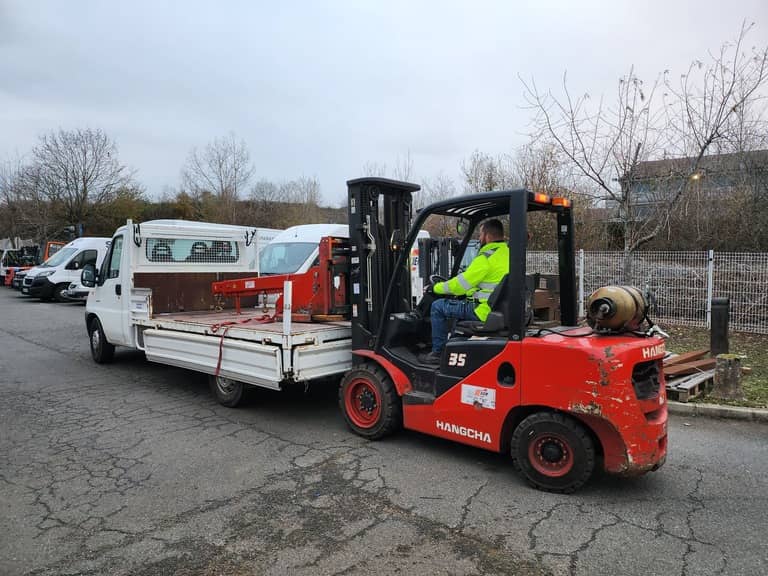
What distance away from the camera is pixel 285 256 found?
474 inches

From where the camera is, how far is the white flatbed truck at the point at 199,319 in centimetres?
559

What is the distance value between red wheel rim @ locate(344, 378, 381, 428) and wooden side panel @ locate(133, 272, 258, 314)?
13.3 ft

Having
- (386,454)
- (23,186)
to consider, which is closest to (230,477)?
(386,454)

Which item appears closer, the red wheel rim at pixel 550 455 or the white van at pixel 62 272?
the red wheel rim at pixel 550 455

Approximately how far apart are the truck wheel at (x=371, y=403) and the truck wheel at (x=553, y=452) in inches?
49.0

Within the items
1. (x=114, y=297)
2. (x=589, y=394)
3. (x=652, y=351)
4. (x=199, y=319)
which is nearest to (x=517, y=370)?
(x=589, y=394)

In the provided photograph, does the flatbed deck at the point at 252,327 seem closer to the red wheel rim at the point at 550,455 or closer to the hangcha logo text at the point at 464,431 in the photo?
the hangcha logo text at the point at 464,431

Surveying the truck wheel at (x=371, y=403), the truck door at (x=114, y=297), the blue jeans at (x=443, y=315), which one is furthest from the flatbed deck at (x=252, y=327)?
the blue jeans at (x=443, y=315)

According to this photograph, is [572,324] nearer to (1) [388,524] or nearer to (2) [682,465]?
(2) [682,465]

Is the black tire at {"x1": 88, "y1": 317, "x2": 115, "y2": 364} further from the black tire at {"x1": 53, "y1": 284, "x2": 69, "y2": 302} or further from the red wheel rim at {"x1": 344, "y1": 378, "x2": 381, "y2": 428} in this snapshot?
the black tire at {"x1": 53, "y1": 284, "x2": 69, "y2": 302}

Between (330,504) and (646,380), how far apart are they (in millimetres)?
2493

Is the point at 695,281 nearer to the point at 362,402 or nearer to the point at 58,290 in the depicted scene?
the point at 362,402

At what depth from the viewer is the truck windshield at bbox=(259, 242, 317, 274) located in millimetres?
11711

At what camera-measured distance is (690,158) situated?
9.95m
